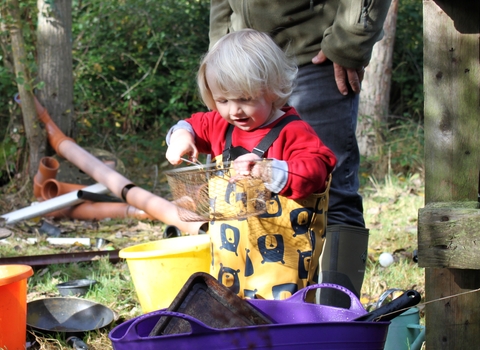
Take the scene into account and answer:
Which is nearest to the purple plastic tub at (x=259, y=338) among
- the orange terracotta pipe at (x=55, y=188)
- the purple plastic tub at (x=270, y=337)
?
the purple plastic tub at (x=270, y=337)

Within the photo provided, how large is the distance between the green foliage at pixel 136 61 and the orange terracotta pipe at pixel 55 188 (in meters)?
1.97

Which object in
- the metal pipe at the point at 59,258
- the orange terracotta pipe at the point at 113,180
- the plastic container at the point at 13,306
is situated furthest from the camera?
the orange terracotta pipe at the point at 113,180

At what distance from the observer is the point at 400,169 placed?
7.61m

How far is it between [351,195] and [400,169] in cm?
495

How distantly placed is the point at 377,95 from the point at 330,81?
5615 millimetres

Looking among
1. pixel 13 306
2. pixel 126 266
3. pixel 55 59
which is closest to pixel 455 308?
pixel 13 306

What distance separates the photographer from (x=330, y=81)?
9.13 feet

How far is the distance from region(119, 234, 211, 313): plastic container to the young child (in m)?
0.51

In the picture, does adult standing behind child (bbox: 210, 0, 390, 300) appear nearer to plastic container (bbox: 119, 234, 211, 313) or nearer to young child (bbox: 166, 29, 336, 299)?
young child (bbox: 166, 29, 336, 299)

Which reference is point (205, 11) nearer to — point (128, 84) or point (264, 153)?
point (128, 84)

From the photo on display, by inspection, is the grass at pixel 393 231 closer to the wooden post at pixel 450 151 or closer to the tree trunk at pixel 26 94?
the wooden post at pixel 450 151

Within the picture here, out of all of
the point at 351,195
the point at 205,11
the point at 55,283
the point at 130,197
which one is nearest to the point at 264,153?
the point at 351,195

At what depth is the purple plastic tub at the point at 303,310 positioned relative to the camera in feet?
6.41

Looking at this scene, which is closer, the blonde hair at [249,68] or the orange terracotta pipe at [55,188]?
the blonde hair at [249,68]
